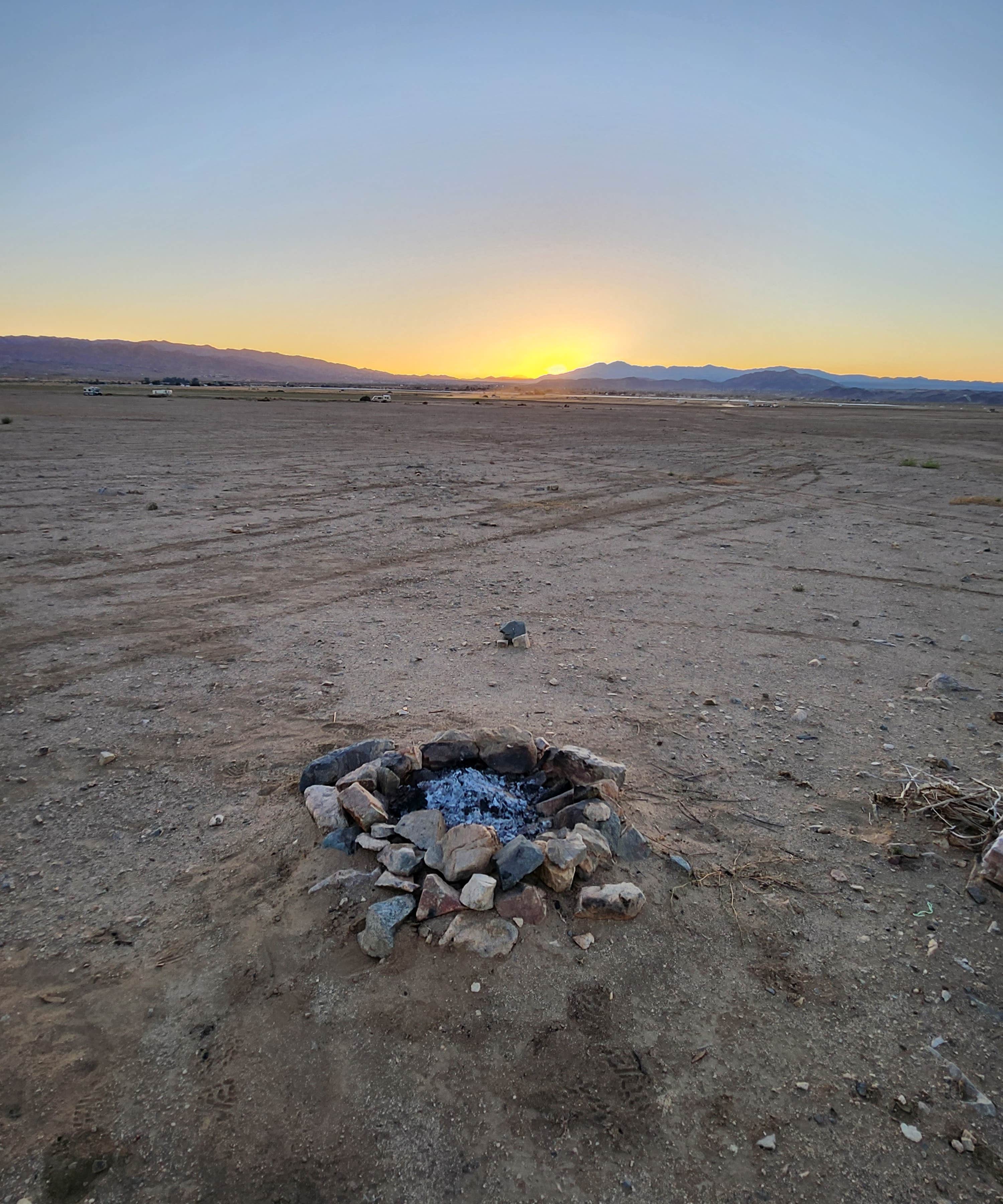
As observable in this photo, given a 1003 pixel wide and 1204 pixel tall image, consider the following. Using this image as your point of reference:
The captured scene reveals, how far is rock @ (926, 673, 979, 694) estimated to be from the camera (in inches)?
203

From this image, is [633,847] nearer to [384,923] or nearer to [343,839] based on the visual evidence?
[384,923]

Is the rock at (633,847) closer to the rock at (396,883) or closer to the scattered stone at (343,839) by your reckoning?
the rock at (396,883)

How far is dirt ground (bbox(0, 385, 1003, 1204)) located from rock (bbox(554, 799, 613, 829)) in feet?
0.96

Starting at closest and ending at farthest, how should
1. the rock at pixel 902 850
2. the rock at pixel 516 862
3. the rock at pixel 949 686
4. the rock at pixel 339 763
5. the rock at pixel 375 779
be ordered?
1. the rock at pixel 516 862
2. the rock at pixel 902 850
3. the rock at pixel 375 779
4. the rock at pixel 339 763
5. the rock at pixel 949 686

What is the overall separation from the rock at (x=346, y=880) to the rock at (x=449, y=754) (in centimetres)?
86

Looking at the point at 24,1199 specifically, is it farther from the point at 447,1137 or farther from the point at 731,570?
the point at 731,570

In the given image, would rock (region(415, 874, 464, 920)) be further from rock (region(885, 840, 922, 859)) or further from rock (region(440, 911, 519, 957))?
rock (region(885, 840, 922, 859))

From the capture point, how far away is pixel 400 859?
313cm

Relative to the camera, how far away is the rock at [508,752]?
12.9 feet

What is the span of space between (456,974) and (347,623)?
13.9 feet

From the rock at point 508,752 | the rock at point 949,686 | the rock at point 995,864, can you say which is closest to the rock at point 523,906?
the rock at point 508,752

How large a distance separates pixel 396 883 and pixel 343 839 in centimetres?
48

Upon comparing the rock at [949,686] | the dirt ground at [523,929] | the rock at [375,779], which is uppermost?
the rock at [375,779]

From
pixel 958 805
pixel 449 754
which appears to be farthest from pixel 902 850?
pixel 449 754
